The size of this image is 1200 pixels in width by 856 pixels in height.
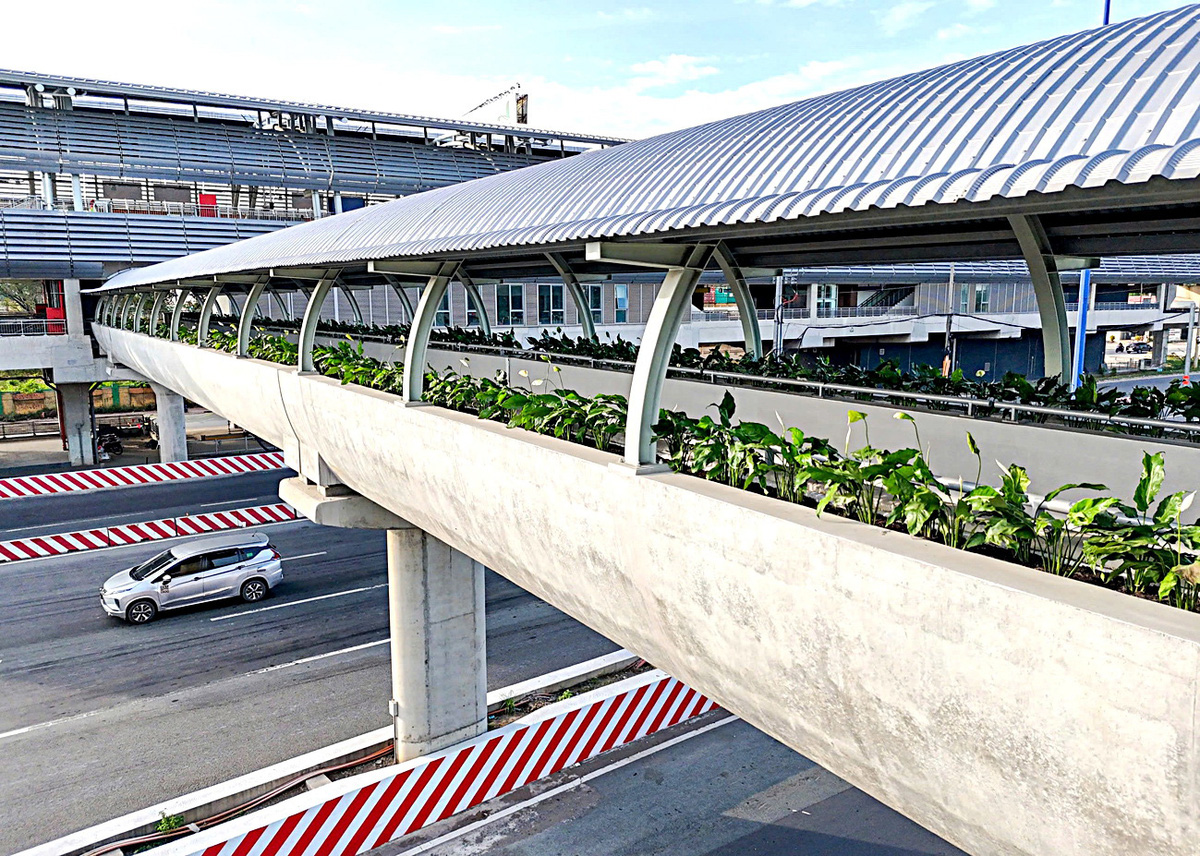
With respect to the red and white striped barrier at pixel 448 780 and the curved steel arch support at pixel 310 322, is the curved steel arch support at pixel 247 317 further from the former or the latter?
the red and white striped barrier at pixel 448 780

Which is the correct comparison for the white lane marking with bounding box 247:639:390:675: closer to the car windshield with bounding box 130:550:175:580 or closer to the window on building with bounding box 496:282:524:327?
the car windshield with bounding box 130:550:175:580

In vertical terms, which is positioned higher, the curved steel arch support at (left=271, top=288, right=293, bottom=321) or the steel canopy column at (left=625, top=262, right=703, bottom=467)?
the curved steel arch support at (left=271, top=288, right=293, bottom=321)

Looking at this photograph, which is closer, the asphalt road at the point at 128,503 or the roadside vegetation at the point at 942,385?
the roadside vegetation at the point at 942,385

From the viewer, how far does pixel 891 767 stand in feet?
14.1

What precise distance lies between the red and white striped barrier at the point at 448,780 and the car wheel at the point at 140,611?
7.80m

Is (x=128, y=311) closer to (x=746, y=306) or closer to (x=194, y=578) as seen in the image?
(x=194, y=578)

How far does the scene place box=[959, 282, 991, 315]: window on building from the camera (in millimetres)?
38438

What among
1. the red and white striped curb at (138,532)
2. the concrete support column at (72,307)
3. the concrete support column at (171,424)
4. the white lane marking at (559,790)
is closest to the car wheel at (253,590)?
the red and white striped curb at (138,532)

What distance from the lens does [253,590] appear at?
55.3ft

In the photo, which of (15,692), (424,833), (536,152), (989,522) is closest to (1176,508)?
(989,522)

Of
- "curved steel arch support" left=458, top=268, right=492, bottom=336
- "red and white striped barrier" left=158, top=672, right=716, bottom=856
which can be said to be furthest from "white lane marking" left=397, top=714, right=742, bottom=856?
"curved steel arch support" left=458, top=268, right=492, bottom=336

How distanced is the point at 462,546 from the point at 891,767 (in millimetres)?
5193

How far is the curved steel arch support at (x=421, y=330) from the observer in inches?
336

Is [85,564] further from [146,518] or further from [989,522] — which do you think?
[989,522]
